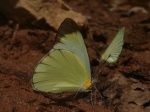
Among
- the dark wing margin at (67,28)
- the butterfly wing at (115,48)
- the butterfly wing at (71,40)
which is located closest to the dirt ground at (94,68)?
the butterfly wing at (115,48)

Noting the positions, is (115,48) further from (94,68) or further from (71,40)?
(94,68)

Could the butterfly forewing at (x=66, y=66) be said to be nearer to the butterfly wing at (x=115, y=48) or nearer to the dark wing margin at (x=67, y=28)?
the dark wing margin at (x=67, y=28)

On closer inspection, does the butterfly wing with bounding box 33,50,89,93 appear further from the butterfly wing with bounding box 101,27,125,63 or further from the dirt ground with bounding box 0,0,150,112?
the butterfly wing with bounding box 101,27,125,63

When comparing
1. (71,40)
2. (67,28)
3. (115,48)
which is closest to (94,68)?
(115,48)

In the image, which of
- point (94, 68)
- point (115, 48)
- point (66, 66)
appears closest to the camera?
point (66, 66)

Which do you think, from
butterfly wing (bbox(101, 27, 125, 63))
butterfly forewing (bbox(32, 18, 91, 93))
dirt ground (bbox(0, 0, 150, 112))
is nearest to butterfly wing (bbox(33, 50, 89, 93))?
butterfly forewing (bbox(32, 18, 91, 93))

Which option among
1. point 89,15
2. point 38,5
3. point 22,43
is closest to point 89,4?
point 89,15

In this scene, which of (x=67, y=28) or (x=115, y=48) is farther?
(x=115, y=48)

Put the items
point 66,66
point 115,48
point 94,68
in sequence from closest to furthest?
point 66,66 → point 115,48 → point 94,68
